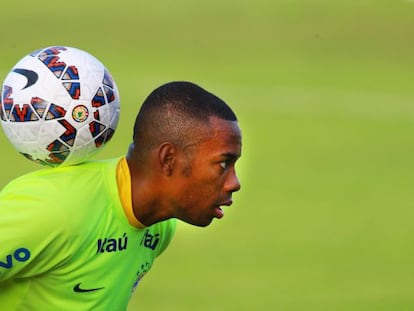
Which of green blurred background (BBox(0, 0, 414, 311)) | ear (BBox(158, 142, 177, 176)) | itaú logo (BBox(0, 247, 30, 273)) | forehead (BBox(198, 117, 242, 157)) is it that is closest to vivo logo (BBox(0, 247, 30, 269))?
itaú logo (BBox(0, 247, 30, 273))

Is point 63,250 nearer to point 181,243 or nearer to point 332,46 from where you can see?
point 181,243

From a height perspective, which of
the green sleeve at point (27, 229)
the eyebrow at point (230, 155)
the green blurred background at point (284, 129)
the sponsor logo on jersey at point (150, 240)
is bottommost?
the green sleeve at point (27, 229)

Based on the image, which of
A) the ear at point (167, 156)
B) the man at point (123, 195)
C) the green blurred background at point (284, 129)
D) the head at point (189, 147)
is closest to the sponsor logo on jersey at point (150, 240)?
the man at point (123, 195)

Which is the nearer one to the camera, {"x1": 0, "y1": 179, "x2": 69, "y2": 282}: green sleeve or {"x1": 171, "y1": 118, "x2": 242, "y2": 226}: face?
{"x1": 0, "y1": 179, "x2": 69, "y2": 282}: green sleeve

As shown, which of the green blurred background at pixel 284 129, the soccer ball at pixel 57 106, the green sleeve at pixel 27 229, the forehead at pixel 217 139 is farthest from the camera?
the green blurred background at pixel 284 129

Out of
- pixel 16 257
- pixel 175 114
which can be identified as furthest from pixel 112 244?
pixel 175 114

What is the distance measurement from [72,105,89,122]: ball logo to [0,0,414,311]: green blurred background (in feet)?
10.1

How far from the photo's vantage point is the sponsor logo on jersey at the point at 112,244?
12.6 feet

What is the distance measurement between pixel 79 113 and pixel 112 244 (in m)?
0.54

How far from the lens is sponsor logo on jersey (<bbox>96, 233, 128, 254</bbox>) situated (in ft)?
12.6

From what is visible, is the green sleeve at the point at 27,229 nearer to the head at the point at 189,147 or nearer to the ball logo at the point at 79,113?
the ball logo at the point at 79,113

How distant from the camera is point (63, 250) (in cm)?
369

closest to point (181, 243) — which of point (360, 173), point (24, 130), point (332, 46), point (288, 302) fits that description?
point (288, 302)

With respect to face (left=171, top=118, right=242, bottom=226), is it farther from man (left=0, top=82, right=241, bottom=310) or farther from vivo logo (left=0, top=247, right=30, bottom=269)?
vivo logo (left=0, top=247, right=30, bottom=269)
